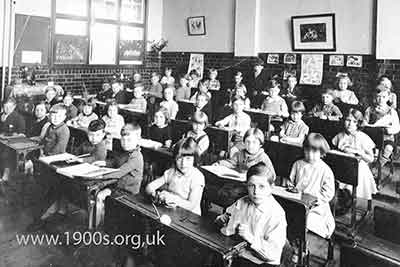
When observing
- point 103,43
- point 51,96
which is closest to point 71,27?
point 103,43

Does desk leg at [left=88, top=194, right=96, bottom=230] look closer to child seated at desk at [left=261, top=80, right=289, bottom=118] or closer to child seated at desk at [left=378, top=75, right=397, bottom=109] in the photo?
child seated at desk at [left=261, top=80, right=289, bottom=118]

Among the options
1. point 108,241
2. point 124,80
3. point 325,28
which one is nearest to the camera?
point 108,241

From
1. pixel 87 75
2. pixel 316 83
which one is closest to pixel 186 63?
pixel 87 75

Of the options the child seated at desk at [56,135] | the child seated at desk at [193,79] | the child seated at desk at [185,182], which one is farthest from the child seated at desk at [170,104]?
the child seated at desk at [185,182]

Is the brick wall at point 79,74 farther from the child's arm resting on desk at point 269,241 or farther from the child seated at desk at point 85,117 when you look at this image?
the child's arm resting on desk at point 269,241

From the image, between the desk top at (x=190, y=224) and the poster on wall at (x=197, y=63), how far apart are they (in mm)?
7330

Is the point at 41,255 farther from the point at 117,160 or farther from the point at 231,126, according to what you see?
the point at 231,126

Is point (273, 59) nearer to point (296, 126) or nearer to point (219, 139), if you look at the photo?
point (296, 126)

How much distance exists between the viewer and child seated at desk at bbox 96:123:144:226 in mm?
3281

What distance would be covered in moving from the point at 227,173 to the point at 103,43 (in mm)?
6648

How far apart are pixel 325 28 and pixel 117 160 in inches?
218

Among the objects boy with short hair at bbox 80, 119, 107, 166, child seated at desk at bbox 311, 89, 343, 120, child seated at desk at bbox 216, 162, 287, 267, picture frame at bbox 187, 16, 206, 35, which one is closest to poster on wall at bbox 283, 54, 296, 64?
child seated at desk at bbox 311, 89, 343, 120

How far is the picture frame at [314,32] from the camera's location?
291 inches

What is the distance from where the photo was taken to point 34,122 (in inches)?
215
